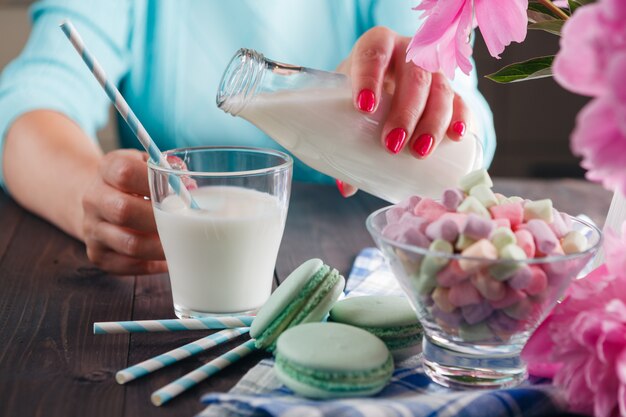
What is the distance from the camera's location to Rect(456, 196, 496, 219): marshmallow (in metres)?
0.52

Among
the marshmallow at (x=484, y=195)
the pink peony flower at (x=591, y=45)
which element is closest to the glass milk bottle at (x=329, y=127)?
the marshmallow at (x=484, y=195)

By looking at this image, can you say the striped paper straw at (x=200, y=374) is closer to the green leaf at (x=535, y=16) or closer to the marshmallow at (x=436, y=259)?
the marshmallow at (x=436, y=259)

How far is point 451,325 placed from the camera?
52cm

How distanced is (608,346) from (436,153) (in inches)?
13.8

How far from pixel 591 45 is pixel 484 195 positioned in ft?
0.60

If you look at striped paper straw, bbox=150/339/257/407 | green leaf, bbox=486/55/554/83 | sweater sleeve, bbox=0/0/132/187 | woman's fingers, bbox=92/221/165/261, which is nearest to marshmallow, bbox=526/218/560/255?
green leaf, bbox=486/55/554/83

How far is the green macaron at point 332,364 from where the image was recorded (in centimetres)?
52

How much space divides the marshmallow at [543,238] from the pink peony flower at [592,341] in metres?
0.03

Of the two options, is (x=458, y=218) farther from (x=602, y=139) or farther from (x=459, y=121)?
(x=459, y=121)

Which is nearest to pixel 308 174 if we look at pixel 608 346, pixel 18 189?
pixel 18 189

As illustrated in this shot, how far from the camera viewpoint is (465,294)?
1.61 feet

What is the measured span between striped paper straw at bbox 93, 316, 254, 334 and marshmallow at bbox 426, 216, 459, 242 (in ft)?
0.73

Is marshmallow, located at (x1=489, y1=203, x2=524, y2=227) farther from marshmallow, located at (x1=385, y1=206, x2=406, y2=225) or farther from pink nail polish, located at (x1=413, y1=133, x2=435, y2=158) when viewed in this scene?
pink nail polish, located at (x1=413, y1=133, x2=435, y2=158)

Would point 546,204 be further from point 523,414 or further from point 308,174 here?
point 308,174
